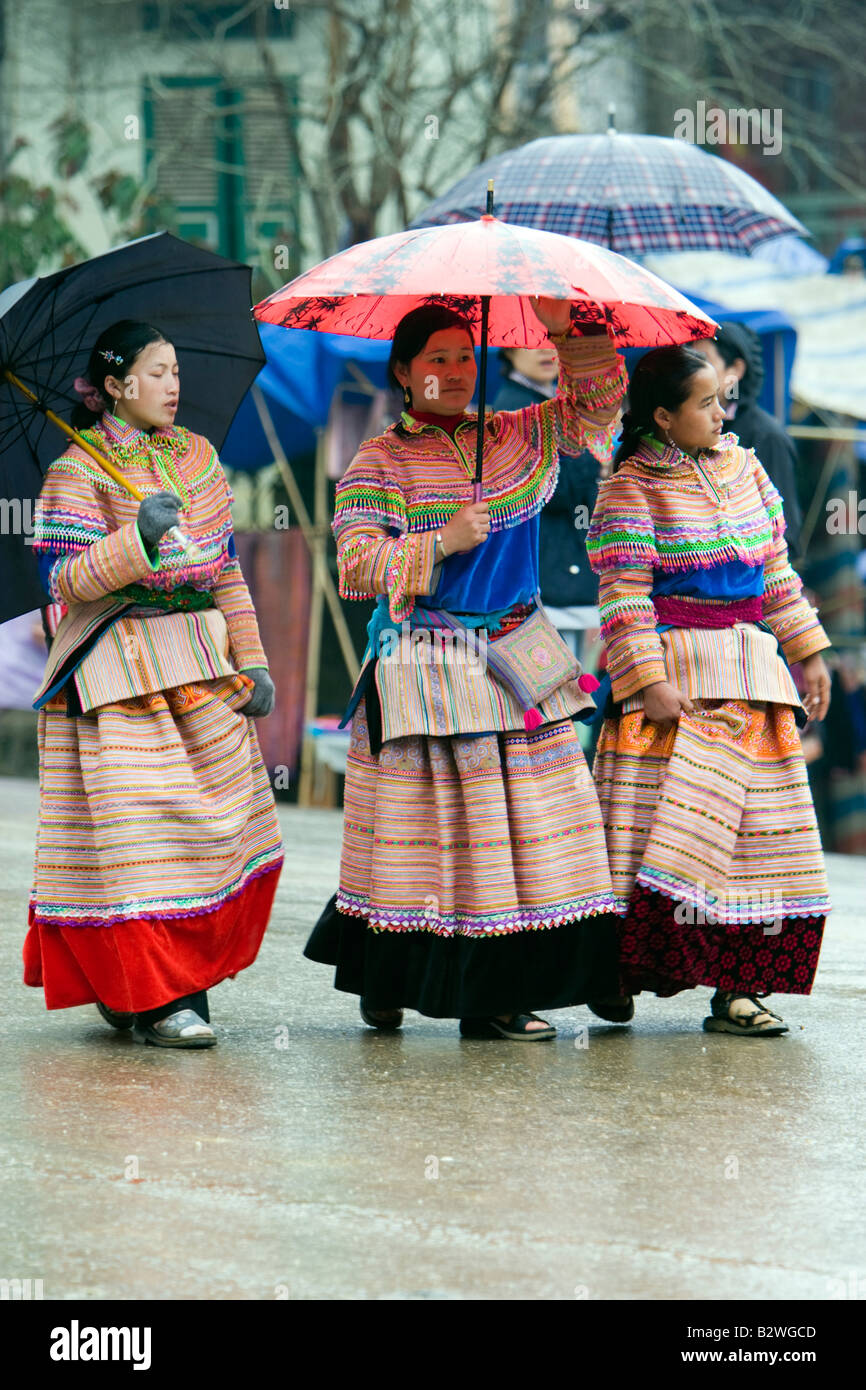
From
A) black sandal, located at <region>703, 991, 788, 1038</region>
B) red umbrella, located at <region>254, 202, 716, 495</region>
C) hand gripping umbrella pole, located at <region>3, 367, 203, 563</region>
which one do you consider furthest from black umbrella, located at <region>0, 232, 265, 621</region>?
black sandal, located at <region>703, 991, 788, 1038</region>

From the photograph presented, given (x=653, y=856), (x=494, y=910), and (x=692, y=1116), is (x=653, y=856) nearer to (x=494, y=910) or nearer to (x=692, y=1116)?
(x=494, y=910)

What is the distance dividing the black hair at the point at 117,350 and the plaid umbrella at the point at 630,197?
8.19 feet

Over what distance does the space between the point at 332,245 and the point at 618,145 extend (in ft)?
20.1

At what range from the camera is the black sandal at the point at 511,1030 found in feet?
16.0

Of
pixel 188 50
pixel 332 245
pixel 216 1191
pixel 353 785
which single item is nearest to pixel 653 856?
pixel 353 785

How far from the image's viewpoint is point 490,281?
14.1ft

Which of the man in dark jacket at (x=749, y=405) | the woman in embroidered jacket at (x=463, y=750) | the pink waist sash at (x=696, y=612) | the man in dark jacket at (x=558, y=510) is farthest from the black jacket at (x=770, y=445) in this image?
the woman in embroidered jacket at (x=463, y=750)

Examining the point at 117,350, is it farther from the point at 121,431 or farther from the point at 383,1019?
the point at 383,1019

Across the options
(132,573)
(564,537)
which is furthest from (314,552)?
(132,573)

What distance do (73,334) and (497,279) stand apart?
118 centimetres

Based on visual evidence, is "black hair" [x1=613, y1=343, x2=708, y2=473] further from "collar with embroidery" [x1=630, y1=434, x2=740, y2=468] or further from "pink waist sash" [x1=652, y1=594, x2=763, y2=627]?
"pink waist sash" [x1=652, y1=594, x2=763, y2=627]

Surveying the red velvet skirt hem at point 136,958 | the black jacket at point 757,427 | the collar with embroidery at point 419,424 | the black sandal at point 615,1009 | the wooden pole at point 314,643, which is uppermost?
the collar with embroidery at point 419,424

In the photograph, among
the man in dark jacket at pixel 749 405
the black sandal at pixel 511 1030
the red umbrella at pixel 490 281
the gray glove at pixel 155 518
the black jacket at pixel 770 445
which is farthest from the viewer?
the black jacket at pixel 770 445

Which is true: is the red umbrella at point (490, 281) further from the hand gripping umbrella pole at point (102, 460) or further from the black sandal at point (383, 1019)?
the black sandal at point (383, 1019)
